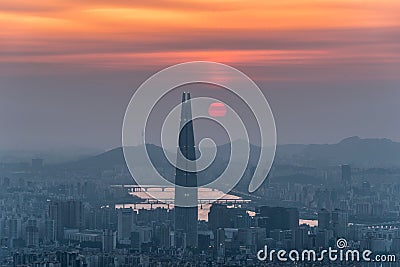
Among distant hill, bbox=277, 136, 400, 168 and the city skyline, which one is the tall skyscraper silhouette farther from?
distant hill, bbox=277, 136, 400, 168

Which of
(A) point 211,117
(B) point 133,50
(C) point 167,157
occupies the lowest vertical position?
(C) point 167,157

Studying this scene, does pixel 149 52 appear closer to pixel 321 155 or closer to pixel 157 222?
pixel 157 222

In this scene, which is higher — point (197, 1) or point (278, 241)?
point (197, 1)

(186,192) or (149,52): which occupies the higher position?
(149,52)

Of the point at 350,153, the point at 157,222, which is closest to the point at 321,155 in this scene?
the point at 350,153

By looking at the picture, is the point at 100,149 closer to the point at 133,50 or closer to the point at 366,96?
the point at 133,50

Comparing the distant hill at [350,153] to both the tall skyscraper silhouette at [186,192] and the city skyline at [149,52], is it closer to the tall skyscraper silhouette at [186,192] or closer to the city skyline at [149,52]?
the city skyline at [149,52]

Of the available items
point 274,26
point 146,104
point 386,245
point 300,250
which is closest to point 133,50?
point 146,104

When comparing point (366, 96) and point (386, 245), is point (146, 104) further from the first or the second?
point (386, 245)
